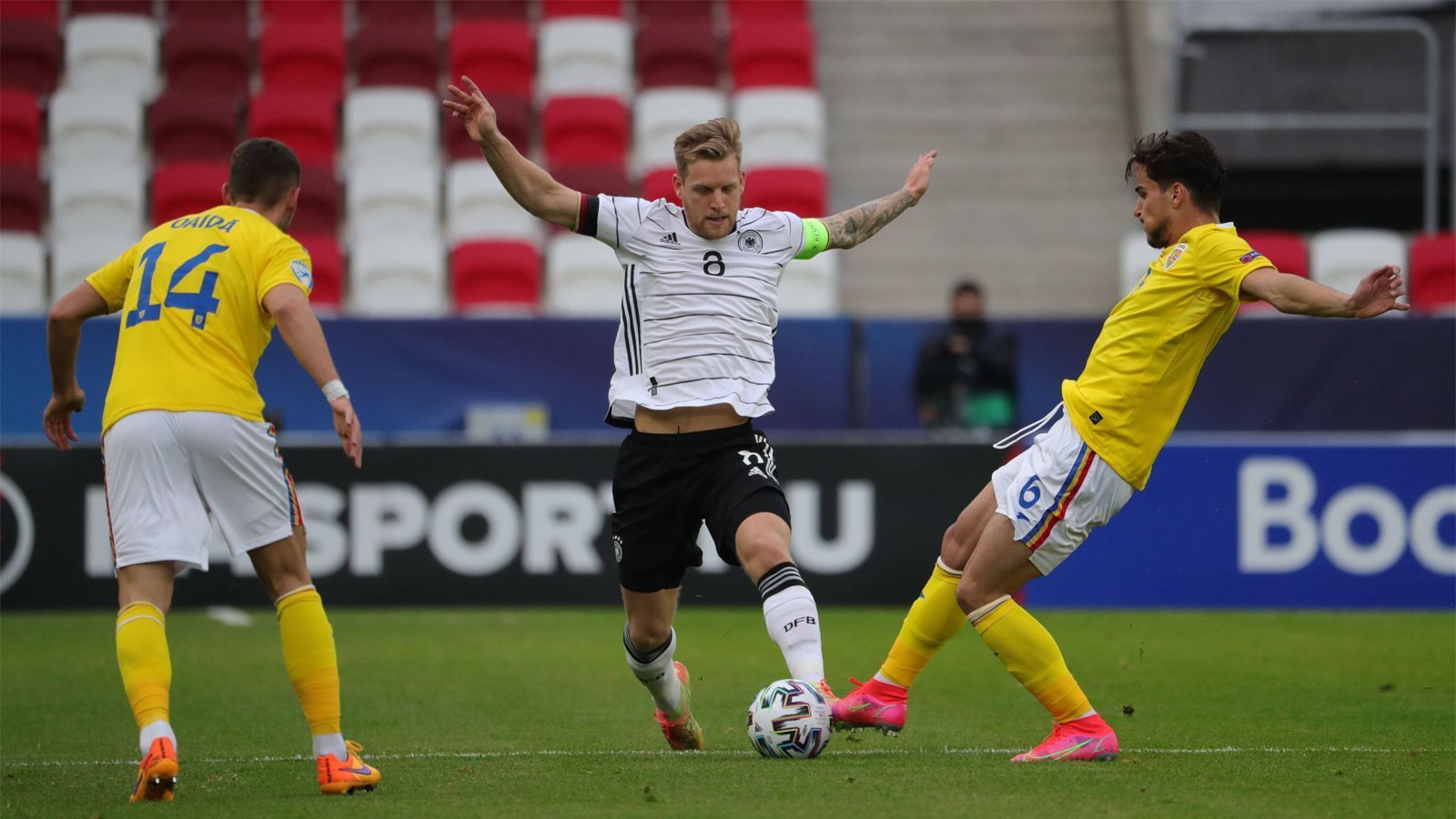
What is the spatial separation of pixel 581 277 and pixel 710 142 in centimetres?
901

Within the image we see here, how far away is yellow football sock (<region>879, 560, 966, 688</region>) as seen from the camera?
6.46 m

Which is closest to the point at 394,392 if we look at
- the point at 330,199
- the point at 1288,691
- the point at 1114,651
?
the point at 330,199

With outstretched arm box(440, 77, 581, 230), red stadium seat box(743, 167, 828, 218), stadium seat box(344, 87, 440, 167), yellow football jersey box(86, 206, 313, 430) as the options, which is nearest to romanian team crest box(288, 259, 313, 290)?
yellow football jersey box(86, 206, 313, 430)

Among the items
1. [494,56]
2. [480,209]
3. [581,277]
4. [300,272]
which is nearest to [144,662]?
[300,272]

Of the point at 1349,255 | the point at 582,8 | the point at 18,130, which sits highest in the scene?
the point at 582,8

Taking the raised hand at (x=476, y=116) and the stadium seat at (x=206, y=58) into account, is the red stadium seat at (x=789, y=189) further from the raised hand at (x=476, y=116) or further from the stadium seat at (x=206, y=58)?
the raised hand at (x=476, y=116)

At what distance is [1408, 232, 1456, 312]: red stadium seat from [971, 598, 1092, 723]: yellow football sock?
32.7 ft

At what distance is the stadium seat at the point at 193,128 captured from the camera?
1639 centimetres

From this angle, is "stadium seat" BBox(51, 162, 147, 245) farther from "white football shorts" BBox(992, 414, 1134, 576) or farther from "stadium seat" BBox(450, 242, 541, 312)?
"white football shorts" BBox(992, 414, 1134, 576)

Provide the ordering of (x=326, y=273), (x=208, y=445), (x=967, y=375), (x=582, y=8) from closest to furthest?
(x=208, y=445) → (x=967, y=375) → (x=326, y=273) → (x=582, y=8)

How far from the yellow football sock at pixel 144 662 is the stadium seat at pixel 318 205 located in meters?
10.4

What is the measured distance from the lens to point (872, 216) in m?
6.71

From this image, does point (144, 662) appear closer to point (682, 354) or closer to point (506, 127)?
point (682, 354)

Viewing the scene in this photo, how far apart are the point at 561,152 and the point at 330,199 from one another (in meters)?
2.09
